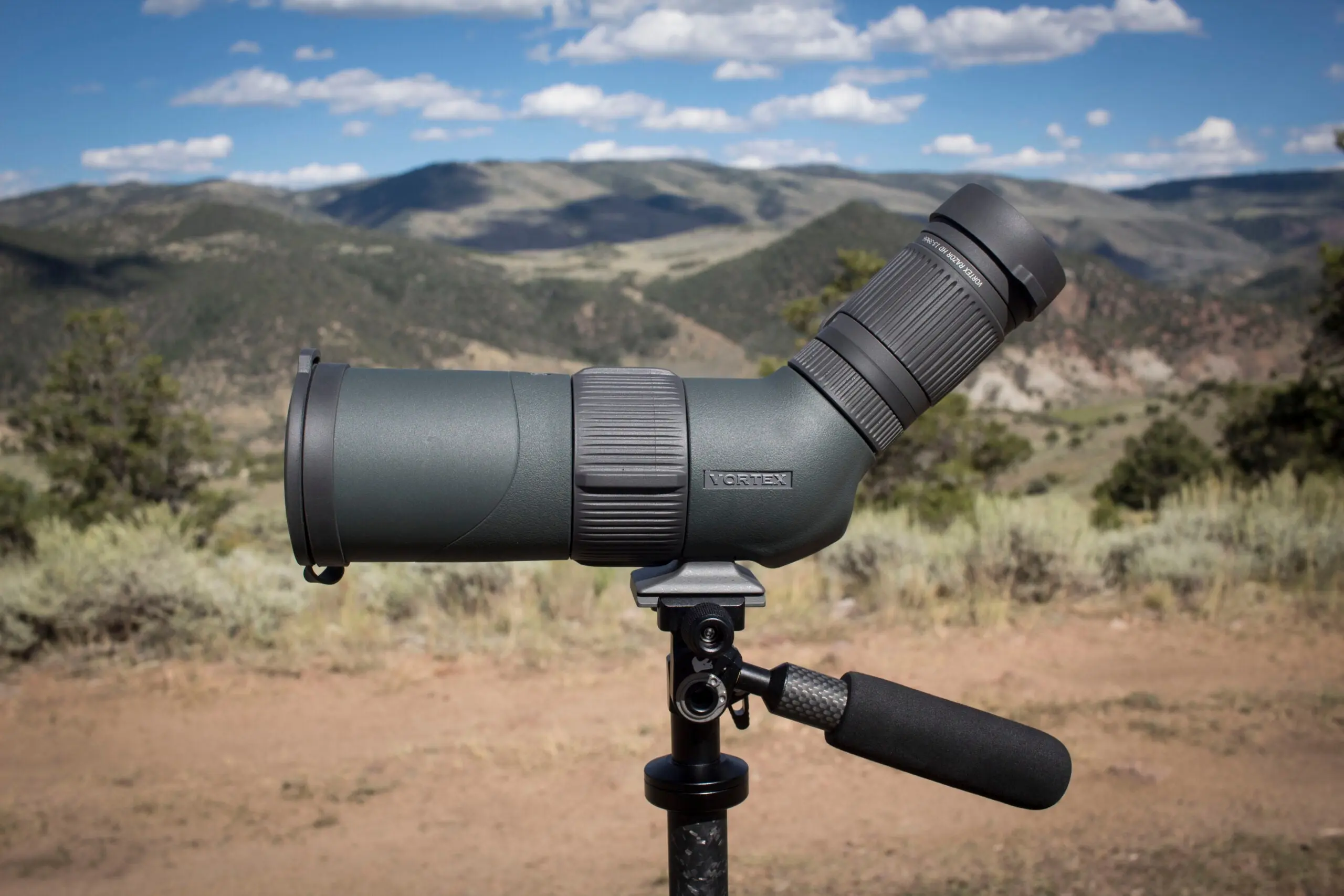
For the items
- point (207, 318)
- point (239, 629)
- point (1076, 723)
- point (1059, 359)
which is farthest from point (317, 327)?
point (1076, 723)

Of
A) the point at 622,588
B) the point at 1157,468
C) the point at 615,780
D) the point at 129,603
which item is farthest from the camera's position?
the point at 1157,468

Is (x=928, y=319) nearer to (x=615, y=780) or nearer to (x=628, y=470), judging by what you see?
(x=628, y=470)

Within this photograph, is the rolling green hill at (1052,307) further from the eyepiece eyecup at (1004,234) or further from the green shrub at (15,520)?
the eyepiece eyecup at (1004,234)

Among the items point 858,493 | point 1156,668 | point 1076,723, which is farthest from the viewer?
point 858,493

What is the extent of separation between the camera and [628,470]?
1592mm

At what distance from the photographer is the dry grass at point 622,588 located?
5.91 meters

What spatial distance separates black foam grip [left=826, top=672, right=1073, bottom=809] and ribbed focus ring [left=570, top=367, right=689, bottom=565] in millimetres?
359

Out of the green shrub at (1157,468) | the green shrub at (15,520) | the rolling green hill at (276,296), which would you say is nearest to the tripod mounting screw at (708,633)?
the green shrub at (15,520)

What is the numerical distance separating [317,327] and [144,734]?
37361 mm

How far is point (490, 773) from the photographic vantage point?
4.51 metres

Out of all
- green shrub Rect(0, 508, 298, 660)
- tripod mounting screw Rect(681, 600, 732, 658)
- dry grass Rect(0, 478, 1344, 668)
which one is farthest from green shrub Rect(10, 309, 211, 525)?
tripod mounting screw Rect(681, 600, 732, 658)

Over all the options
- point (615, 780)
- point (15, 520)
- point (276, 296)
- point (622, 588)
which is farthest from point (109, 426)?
point (276, 296)

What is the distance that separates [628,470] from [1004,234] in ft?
2.28

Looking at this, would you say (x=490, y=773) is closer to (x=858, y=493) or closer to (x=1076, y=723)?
(x=1076, y=723)
